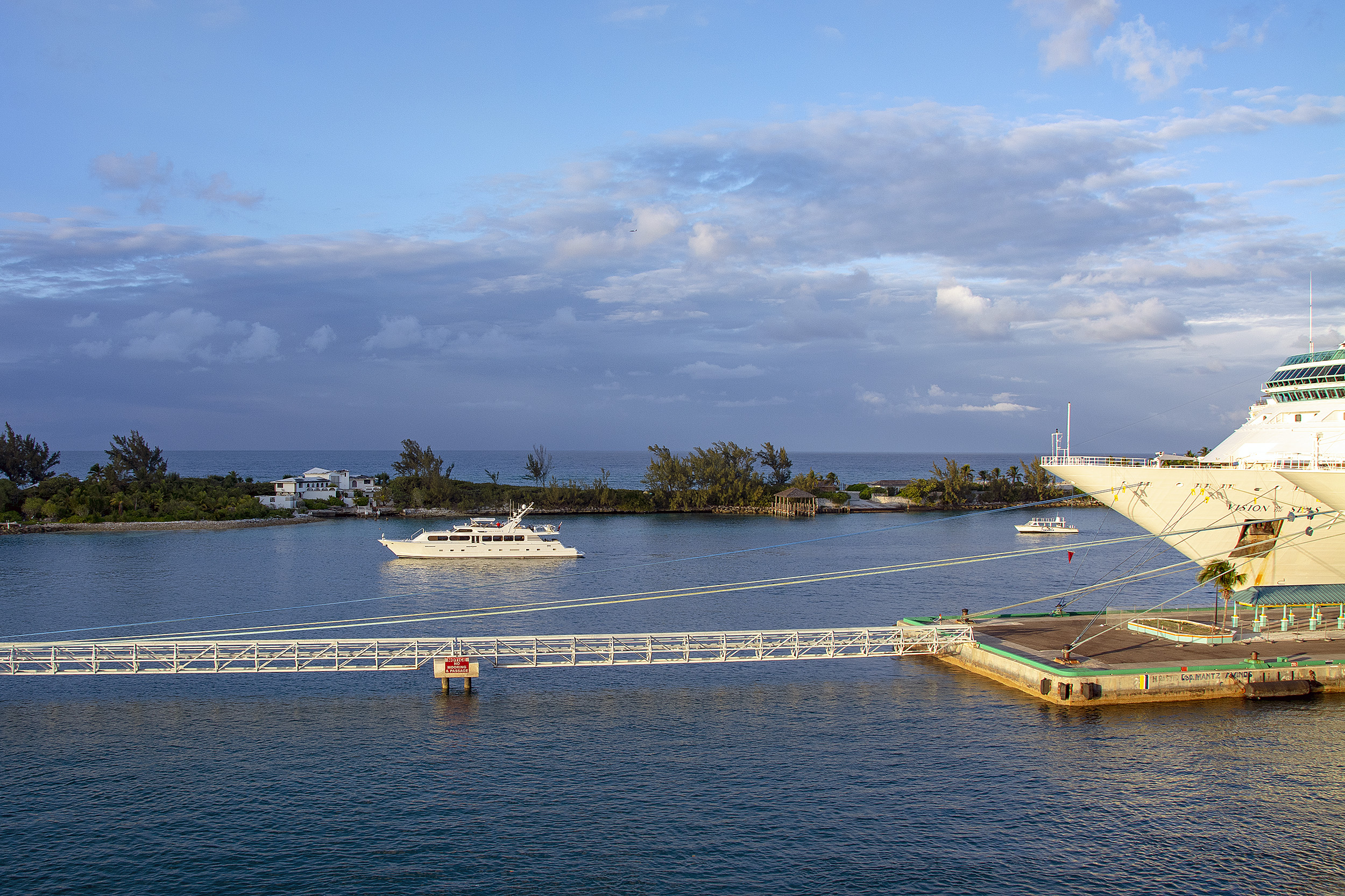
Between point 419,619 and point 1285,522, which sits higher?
point 1285,522

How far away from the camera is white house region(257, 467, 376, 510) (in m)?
98.1

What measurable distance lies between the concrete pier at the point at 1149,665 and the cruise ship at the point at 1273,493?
7.92 feet

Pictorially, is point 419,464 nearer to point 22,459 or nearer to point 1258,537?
point 22,459

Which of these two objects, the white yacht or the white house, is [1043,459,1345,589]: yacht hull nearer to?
the white yacht

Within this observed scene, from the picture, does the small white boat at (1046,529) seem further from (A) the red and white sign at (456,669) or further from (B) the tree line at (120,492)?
(B) the tree line at (120,492)

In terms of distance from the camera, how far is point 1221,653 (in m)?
31.2

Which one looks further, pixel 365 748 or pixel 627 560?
pixel 627 560

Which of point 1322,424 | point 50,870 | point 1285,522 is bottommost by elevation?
point 50,870

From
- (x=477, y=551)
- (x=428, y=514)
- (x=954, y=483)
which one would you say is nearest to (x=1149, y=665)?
(x=477, y=551)

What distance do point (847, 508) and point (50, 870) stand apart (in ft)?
319

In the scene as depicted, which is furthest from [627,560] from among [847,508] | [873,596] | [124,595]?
[847,508]

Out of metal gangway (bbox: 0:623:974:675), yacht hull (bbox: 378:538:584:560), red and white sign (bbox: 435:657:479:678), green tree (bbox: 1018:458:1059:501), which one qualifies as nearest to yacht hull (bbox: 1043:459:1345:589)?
metal gangway (bbox: 0:623:974:675)

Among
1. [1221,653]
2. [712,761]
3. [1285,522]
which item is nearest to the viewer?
[712,761]

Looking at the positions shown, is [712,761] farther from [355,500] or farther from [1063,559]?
[355,500]
